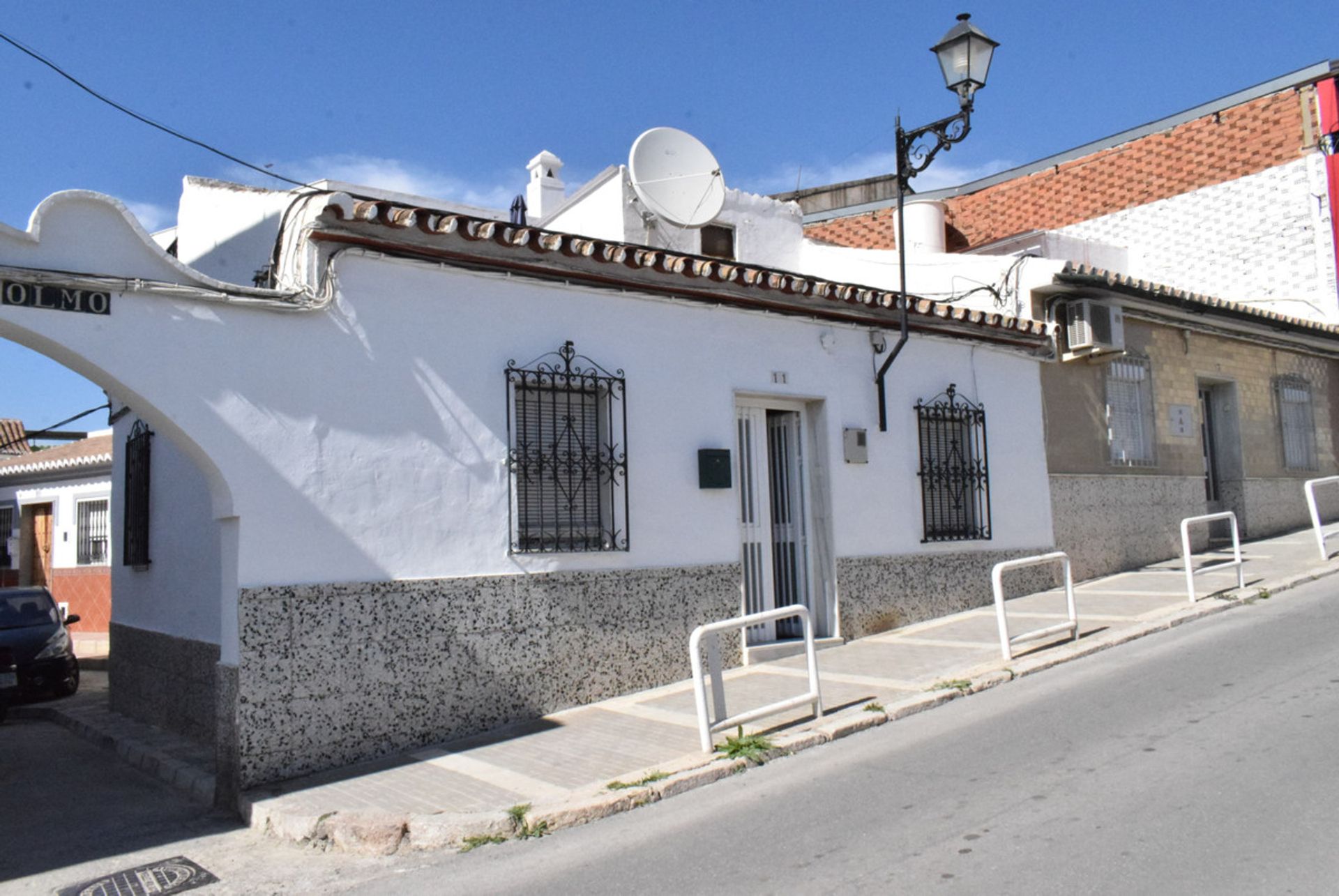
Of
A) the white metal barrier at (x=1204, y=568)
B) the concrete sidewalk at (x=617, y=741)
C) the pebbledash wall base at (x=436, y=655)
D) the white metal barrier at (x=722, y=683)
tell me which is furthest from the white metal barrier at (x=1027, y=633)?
the pebbledash wall base at (x=436, y=655)

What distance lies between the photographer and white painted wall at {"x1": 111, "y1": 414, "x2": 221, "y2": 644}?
309 inches

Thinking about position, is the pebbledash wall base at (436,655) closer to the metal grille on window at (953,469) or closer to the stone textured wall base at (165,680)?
the stone textured wall base at (165,680)

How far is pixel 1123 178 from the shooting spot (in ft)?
61.0

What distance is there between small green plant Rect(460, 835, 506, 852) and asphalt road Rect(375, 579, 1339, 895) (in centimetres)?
6

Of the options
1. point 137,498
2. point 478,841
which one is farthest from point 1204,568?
Result: point 137,498

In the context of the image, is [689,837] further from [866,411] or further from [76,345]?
[866,411]

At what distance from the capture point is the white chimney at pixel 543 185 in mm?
15367

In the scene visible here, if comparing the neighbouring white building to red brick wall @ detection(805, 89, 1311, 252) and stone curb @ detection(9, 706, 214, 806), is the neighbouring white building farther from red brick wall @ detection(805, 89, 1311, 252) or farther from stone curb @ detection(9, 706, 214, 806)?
red brick wall @ detection(805, 89, 1311, 252)

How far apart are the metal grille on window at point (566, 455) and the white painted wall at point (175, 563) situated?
2.30 m

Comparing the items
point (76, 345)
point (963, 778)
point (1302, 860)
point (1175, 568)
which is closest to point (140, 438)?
point (76, 345)

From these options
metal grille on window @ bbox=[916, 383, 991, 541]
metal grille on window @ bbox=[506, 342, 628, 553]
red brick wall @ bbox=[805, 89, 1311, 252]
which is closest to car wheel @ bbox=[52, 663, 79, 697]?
metal grille on window @ bbox=[506, 342, 628, 553]

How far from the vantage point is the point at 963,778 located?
209 inches

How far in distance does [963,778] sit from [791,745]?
1.22 m

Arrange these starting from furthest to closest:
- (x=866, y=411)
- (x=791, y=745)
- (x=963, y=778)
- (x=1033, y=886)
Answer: (x=866, y=411) < (x=791, y=745) < (x=963, y=778) < (x=1033, y=886)
